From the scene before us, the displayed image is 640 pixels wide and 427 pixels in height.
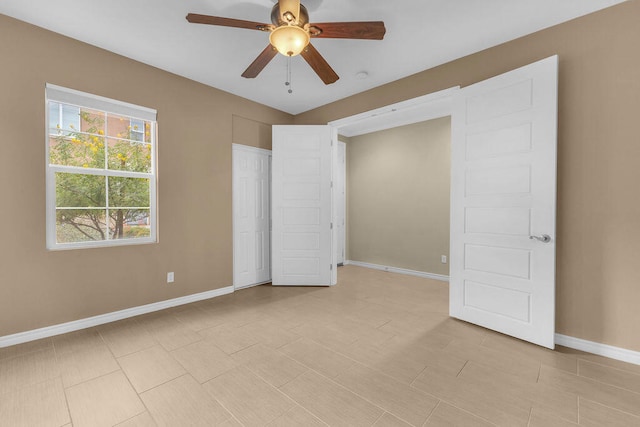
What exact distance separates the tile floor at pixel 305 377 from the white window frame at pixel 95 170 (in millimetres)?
848

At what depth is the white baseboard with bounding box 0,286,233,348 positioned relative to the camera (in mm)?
2377

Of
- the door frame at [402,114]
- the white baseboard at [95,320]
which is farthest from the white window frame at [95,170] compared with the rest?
the door frame at [402,114]

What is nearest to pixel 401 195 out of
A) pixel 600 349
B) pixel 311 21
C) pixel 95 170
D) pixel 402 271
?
pixel 402 271

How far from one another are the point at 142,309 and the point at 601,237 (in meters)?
4.46

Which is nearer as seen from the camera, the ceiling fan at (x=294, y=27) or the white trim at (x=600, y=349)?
the ceiling fan at (x=294, y=27)

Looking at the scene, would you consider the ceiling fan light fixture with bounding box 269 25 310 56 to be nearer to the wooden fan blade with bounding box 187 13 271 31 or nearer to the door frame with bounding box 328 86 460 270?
the wooden fan blade with bounding box 187 13 271 31

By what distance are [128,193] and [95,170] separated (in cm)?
38

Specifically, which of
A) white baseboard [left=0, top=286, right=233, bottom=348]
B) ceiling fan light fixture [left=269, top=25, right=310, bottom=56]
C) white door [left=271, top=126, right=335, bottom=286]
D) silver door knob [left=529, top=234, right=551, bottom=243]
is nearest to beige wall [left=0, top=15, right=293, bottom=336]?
white baseboard [left=0, top=286, right=233, bottom=348]

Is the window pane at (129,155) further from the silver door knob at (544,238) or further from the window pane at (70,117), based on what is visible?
the silver door knob at (544,238)

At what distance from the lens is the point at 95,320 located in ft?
9.05

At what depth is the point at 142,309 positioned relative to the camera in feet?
10.1

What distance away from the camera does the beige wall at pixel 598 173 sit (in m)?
2.13

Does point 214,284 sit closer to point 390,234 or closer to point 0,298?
point 0,298

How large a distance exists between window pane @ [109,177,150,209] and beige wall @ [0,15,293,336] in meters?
0.18
